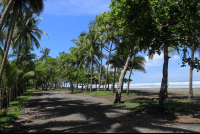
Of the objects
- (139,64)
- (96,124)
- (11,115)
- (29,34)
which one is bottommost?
(11,115)

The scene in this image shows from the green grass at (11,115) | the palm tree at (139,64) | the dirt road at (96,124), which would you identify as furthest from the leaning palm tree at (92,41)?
the dirt road at (96,124)

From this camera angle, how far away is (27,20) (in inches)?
757

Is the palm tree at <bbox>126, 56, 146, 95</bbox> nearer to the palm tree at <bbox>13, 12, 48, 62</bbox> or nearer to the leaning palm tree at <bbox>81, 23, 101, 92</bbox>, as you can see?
the leaning palm tree at <bbox>81, 23, 101, 92</bbox>

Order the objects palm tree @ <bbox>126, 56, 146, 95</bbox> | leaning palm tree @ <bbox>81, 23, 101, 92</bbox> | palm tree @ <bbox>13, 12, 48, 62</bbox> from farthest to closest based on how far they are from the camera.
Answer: palm tree @ <bbox>126, 56, 146, 95</bbox>, leaning palm tree @ <bbox>81, 23, 101, 92</bbox>, palm tree @ <bbox>13, 12, 48, 62</bbox>

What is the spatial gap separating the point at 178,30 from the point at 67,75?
2137 cm

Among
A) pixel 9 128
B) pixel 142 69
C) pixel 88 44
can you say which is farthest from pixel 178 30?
pixel 142 69

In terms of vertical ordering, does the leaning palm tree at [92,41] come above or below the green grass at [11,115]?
above

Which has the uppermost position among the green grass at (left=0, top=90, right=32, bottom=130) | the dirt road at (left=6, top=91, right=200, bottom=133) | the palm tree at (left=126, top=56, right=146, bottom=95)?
the palm tree at (left=126, top=56, right=146, bottom=95)

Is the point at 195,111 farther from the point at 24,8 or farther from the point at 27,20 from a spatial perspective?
the point at 27,20

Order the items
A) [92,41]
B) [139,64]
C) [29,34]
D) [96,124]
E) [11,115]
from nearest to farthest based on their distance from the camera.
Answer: [96,124] → [11,115] → [29,34] → [92,41] → [139,64]

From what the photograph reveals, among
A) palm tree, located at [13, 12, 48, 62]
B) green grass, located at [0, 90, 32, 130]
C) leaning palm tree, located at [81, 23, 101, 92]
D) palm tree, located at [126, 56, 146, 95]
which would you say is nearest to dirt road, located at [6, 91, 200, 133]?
green grass, located at [0, 90, 32, 130]

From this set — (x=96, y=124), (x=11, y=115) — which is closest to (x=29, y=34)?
(x=11, y=115)

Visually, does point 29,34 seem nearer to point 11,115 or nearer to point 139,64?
point 11,115

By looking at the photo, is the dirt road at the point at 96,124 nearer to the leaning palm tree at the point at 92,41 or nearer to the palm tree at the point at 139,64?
the leaning palm tree at the point at 92,41
